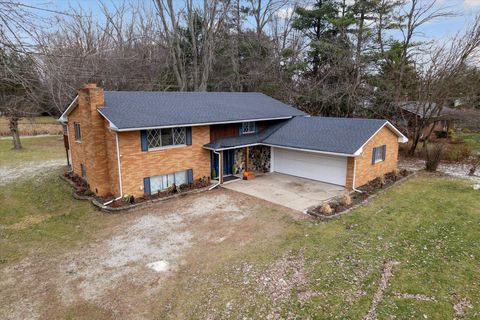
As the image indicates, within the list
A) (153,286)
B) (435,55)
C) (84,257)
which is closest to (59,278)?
(84,257)

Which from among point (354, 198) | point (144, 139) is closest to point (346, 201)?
point (354, 198)

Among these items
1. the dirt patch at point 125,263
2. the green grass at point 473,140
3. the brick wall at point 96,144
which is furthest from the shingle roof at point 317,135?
the green grass at point 473,140

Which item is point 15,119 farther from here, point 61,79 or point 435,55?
point 435,55

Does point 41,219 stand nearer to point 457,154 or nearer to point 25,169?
point 25,169

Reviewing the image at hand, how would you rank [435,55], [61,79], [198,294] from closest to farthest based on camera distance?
[61,79]
[198,294]
[435,55]

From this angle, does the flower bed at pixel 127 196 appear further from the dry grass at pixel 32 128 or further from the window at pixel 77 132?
the dry grass at pixel 32 128

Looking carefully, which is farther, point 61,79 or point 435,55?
point 435,55
